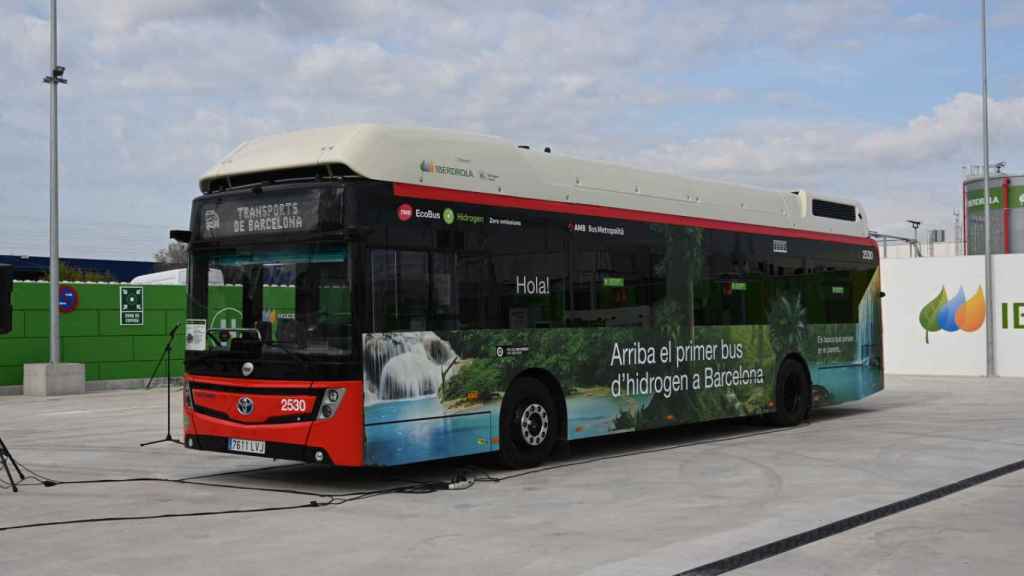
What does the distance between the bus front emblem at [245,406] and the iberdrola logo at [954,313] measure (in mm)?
23547

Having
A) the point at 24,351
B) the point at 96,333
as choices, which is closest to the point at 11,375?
the point at 24,351

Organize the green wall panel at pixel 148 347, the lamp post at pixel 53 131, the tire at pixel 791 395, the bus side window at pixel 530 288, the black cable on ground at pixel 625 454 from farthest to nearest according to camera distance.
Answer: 1. the green wall panel at pixel 148 347
2. the lamp post at pixel 53 131
3. the tire at pixel 791 395
4. the bus side window at pixel 530 288
5. the black cable on ground at pixel 625 454

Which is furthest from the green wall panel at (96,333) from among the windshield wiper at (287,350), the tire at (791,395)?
the windshield wiper at (287,350)

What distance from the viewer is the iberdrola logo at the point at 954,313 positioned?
1142 inches

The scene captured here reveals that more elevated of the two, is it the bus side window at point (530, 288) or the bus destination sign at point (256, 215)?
the bus destination sign at point (256, 215)

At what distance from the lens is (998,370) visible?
28688 mm

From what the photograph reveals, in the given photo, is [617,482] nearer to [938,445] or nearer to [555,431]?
[555,431]

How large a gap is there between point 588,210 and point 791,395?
208 inches

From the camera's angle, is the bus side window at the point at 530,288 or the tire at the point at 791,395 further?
the tire at the point at 791,395

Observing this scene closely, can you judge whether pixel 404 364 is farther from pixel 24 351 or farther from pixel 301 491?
pixel 24 351

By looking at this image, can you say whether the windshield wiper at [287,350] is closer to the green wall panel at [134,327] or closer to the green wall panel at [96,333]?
the green wall panel at [96,333]

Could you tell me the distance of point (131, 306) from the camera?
27.6 m

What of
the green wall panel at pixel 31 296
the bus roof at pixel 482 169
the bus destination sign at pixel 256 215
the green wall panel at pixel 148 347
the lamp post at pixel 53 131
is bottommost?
the green wall panel at pixel 148 347

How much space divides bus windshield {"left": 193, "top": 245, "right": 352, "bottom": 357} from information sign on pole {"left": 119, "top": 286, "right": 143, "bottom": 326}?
17.9m
